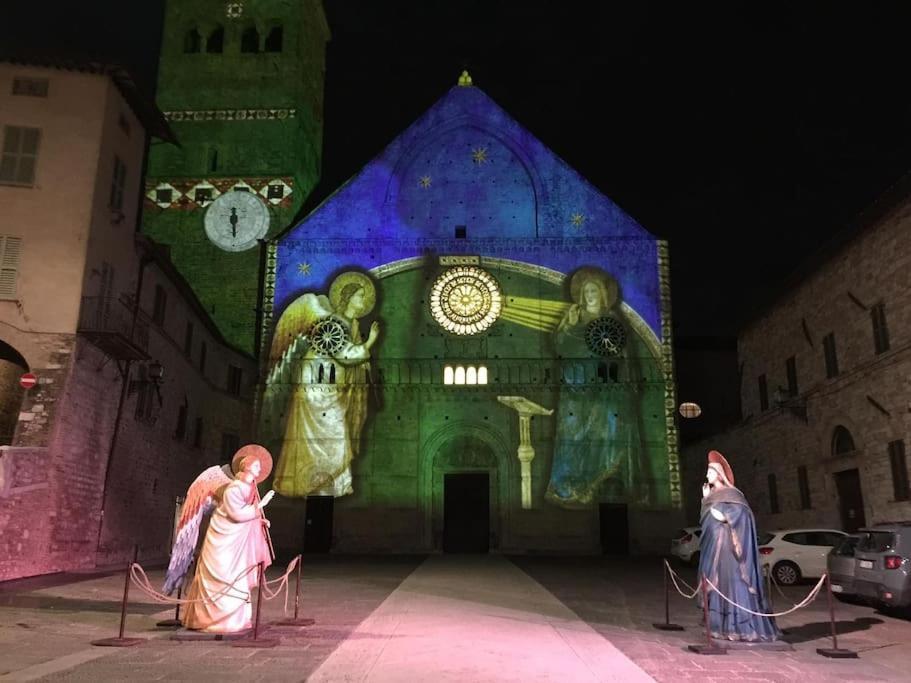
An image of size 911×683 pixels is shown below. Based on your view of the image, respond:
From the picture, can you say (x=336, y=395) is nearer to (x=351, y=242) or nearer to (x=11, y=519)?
(x=351, y=242)

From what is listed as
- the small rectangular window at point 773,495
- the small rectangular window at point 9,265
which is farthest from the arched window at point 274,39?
the small rectangular window at point 773,495

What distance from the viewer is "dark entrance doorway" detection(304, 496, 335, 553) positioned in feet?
92.0

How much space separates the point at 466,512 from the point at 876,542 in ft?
58.9

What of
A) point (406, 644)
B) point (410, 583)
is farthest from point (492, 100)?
point (406, 644)

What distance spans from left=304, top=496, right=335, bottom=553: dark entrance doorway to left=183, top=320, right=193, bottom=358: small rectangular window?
739cm

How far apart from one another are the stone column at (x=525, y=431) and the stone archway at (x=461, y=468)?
0.50m

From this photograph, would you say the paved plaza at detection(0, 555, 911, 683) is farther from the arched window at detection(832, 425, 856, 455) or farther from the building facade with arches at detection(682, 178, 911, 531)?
the arched window at detection(832, 425, 856, 455)

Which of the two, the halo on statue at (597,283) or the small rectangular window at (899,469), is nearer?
the small rectangular window at (899,469)

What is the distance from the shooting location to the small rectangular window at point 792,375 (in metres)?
23.8

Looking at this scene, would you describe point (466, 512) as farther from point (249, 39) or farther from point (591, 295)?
point (249, 39)

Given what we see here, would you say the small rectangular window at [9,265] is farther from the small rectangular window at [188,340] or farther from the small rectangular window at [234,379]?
the small rectangular window at [234,379]

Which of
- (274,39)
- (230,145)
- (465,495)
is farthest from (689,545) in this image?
(274,39)

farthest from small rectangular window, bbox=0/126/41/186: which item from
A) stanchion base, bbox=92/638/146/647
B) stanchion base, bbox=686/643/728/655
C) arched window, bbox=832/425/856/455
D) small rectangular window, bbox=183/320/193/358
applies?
arched window, bbox=832/425/856/455

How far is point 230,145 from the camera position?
34.1 m
